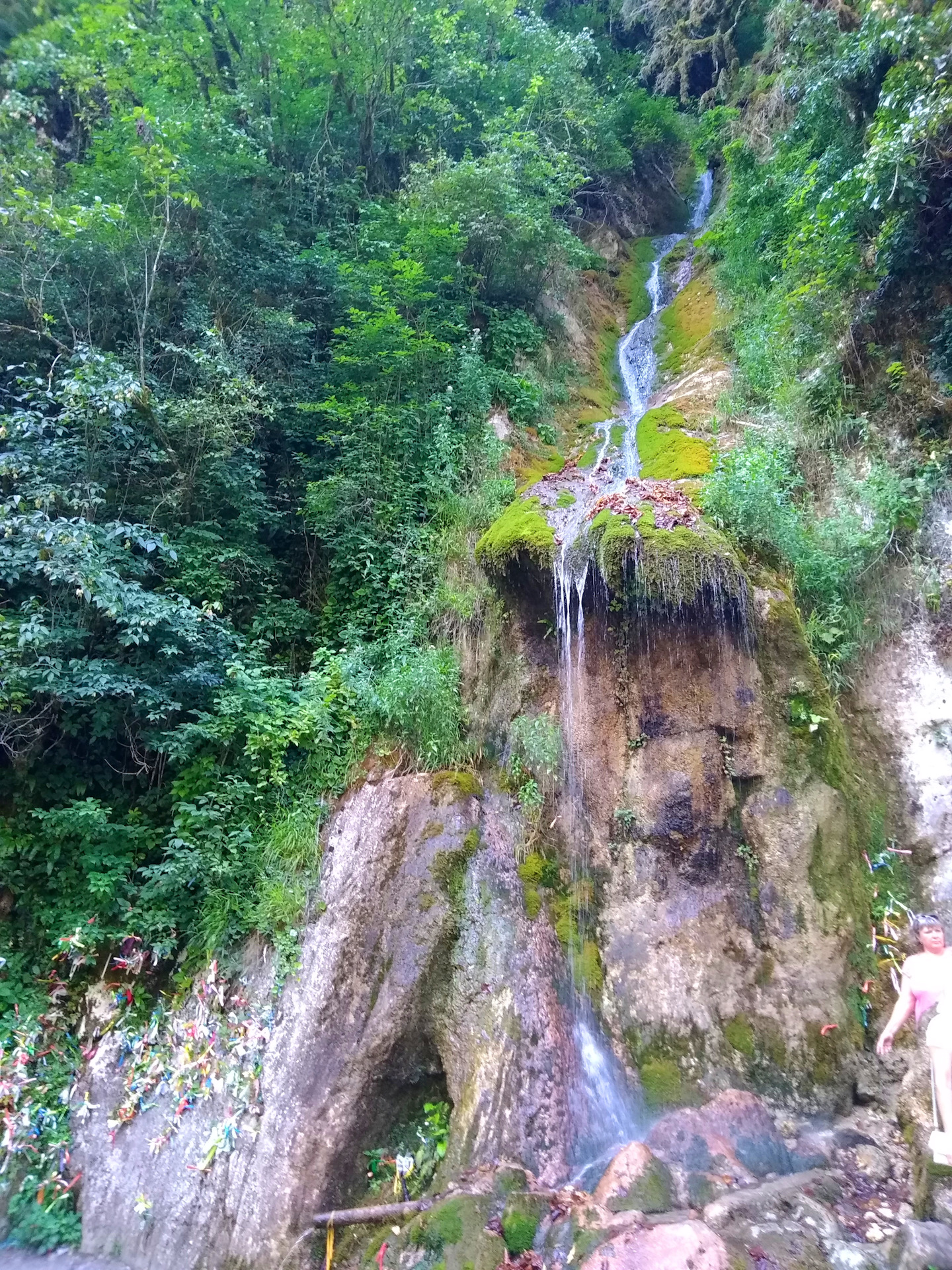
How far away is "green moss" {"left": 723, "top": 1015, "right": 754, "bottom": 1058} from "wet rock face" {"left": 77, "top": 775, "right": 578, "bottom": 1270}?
1.19 m

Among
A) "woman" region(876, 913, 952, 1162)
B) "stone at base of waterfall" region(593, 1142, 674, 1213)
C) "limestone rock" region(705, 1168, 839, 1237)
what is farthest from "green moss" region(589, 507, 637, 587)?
"limestone rock" region(705, 1168, 839, 1237)

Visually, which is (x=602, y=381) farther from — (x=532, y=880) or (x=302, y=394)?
(x=532, y=880)

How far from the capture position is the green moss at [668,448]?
26.7 ft

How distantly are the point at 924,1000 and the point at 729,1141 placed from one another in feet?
5.19

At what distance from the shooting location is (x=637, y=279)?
16234 millimetres

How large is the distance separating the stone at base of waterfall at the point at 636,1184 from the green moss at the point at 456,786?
275 centimetres

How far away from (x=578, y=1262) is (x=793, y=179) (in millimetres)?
12174

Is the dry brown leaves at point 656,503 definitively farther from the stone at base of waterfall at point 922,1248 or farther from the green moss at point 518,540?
the stone at base of waterfall at point 922,1248

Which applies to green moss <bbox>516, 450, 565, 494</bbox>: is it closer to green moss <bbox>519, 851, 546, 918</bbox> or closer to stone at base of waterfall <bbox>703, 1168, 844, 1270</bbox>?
green moss <bbox>519, 851, 546, 918</bbox>

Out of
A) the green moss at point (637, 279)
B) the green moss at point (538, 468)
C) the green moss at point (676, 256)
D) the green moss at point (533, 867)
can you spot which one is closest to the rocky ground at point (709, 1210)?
the green moss at point (533, 867)

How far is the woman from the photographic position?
3.84m

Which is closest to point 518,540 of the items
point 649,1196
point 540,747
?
point 540,747

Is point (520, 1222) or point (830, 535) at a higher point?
point (830, 535)

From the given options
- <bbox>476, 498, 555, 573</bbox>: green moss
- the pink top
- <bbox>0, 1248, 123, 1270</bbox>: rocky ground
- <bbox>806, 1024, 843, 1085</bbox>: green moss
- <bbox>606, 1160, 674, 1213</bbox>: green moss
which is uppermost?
<bbox>476, 498, 555, 573</bbox>: green moss
